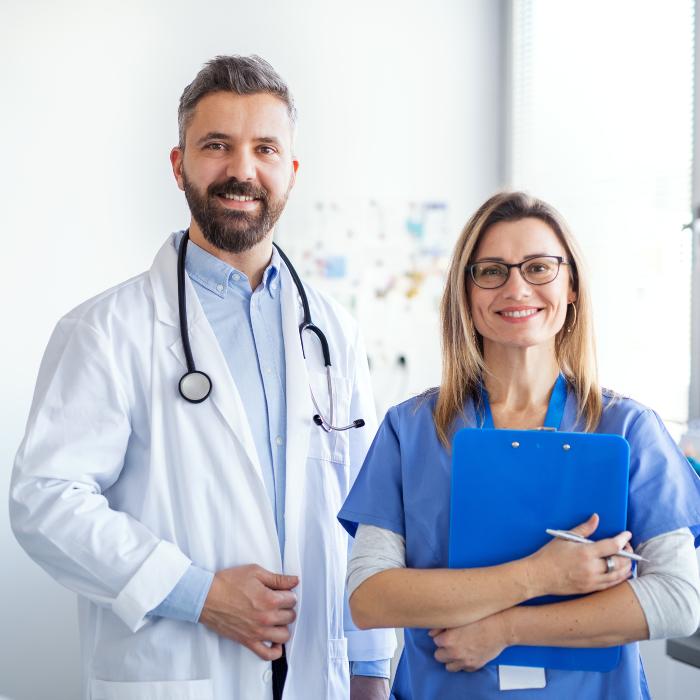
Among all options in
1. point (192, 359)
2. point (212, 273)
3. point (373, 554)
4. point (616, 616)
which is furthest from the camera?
point (212, 273)

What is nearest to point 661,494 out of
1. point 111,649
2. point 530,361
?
point 530,361

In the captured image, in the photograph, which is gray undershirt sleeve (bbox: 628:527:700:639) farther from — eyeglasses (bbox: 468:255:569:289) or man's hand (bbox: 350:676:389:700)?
man's hand (bbox: 350:676:389:700)

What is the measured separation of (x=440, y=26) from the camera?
3.00 meters

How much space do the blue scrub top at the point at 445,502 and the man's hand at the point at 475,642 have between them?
6 centimetres

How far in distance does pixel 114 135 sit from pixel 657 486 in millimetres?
1921

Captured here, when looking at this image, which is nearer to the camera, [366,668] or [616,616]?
[616,616]

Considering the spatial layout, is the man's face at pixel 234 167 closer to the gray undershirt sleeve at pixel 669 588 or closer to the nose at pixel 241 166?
the nose at pixel 241 166

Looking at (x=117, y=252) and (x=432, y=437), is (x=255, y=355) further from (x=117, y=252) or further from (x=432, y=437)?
(x=117, y=252)

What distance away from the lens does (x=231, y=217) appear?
144cm

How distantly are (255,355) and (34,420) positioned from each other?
0.38 m

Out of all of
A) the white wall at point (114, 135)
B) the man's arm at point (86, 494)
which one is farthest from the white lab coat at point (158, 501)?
the white wall at point (114, 135)

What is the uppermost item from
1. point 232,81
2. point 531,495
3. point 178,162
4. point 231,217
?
point 232,81

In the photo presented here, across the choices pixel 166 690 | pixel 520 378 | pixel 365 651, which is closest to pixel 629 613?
pixel 520 378

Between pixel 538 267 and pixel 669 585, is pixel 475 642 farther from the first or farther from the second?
pixel 538 267
